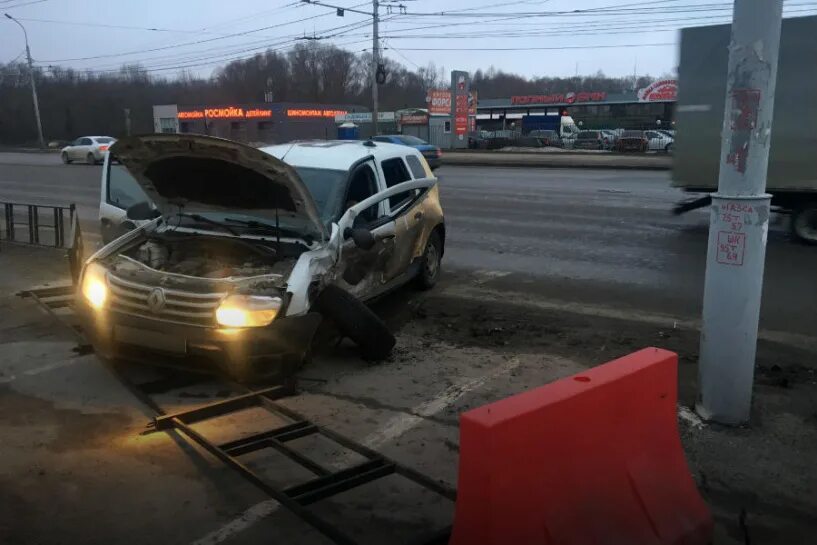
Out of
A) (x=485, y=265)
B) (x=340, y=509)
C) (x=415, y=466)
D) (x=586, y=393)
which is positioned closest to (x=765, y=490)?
(x=586, y=393)

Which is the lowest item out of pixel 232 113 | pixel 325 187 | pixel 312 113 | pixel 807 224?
pixel 807 224

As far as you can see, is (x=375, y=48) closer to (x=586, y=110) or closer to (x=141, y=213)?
(x=141, y=213)

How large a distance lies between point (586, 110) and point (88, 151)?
6236 centimetres

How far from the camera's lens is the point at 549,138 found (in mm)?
55125

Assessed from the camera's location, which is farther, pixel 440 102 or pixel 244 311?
pixel 440 102

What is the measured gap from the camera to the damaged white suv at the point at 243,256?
4918 mm

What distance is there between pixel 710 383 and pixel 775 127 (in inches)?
326

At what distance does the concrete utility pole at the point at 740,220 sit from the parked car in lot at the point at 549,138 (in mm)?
49798

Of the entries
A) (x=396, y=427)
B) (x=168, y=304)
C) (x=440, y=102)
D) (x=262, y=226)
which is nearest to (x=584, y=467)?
(x=396, y=427)

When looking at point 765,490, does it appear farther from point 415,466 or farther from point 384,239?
point 384,239

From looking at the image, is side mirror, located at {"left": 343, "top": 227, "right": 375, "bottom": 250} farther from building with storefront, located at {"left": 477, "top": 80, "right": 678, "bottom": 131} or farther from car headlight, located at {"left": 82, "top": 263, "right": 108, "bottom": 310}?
building with storefront, located at {"left": 477, "top": 80, "right": 678, "bottom": 131}

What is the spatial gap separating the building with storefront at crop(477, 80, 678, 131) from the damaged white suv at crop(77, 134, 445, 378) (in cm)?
6406

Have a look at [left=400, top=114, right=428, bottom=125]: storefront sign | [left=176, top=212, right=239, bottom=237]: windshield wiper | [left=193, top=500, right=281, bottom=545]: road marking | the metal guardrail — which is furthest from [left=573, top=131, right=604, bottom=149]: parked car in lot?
[left=193, top=500, right=281, bottom=545]: road marking

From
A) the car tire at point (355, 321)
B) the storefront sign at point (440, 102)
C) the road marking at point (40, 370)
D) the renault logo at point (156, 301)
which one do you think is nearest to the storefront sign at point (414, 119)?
the storefront sign at point (440, 102)
